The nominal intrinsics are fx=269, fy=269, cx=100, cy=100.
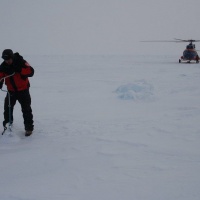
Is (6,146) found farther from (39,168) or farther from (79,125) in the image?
(79,125)

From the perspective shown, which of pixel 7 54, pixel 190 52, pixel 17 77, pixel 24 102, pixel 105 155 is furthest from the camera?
pixel 190 52

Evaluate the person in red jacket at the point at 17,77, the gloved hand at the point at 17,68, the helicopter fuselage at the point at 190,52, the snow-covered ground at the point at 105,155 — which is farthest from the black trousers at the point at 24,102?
the helicopter fuselage at the point at 190,52

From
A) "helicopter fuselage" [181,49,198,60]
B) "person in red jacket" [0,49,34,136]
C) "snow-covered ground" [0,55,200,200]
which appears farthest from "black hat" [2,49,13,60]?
"helicopter fuselage" [181,49,198,60]

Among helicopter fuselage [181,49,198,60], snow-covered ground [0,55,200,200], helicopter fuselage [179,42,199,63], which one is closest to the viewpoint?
snow-covered ground [0,55,200,200]

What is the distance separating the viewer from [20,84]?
4043mm

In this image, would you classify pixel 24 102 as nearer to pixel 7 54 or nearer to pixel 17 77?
pixel 17 77

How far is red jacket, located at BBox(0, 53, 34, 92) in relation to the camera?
3854 millimetres

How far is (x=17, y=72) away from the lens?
12.8 ft

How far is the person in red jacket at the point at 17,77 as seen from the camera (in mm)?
3848

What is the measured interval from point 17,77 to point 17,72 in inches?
4.3

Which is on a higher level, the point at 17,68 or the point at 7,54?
the point at 7,54

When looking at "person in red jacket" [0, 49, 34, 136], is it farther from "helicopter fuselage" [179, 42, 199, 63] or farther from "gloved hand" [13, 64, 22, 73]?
"helicopter fuselage" [179, 42, 199, 63]

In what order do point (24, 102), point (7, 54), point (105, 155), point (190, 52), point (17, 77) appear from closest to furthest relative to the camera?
point (105, 155), point (7, 54), point (17, 77), point (24, 102), point (190, 52)

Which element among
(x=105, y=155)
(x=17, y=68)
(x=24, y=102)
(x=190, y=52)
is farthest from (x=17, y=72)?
(x=190, y=52)
